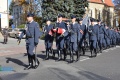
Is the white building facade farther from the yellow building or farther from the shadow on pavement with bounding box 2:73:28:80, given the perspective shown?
the shadow on pavement with bounding box 2:73:28:80

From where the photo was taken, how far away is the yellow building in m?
72.7

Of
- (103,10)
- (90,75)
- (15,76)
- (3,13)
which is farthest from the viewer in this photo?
(103,10)

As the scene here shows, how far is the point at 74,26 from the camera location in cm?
1162

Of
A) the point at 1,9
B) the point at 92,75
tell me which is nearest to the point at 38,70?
the point at 92,75

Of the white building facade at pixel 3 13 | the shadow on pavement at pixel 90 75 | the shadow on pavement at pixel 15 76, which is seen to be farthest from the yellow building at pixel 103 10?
the shadow on pavement at pixel 15 76

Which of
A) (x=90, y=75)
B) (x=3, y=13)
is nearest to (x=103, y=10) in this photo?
(x=3, y=13)

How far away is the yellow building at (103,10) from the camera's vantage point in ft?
238

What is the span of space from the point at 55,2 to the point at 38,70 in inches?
1139

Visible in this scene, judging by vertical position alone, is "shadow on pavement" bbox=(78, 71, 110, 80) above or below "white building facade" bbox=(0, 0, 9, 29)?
below

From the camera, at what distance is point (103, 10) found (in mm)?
77750

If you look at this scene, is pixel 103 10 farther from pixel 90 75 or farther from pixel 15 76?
pixel 15 76

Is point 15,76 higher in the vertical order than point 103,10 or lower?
lower

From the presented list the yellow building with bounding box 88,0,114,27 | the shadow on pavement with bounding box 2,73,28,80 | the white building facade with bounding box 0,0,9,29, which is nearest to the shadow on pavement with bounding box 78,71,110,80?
the shadow on pavement with bounding box 2,73,28,80

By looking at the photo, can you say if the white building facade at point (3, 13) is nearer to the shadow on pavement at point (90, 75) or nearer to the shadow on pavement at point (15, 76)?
the shadow on pavement at point (15, 76)
